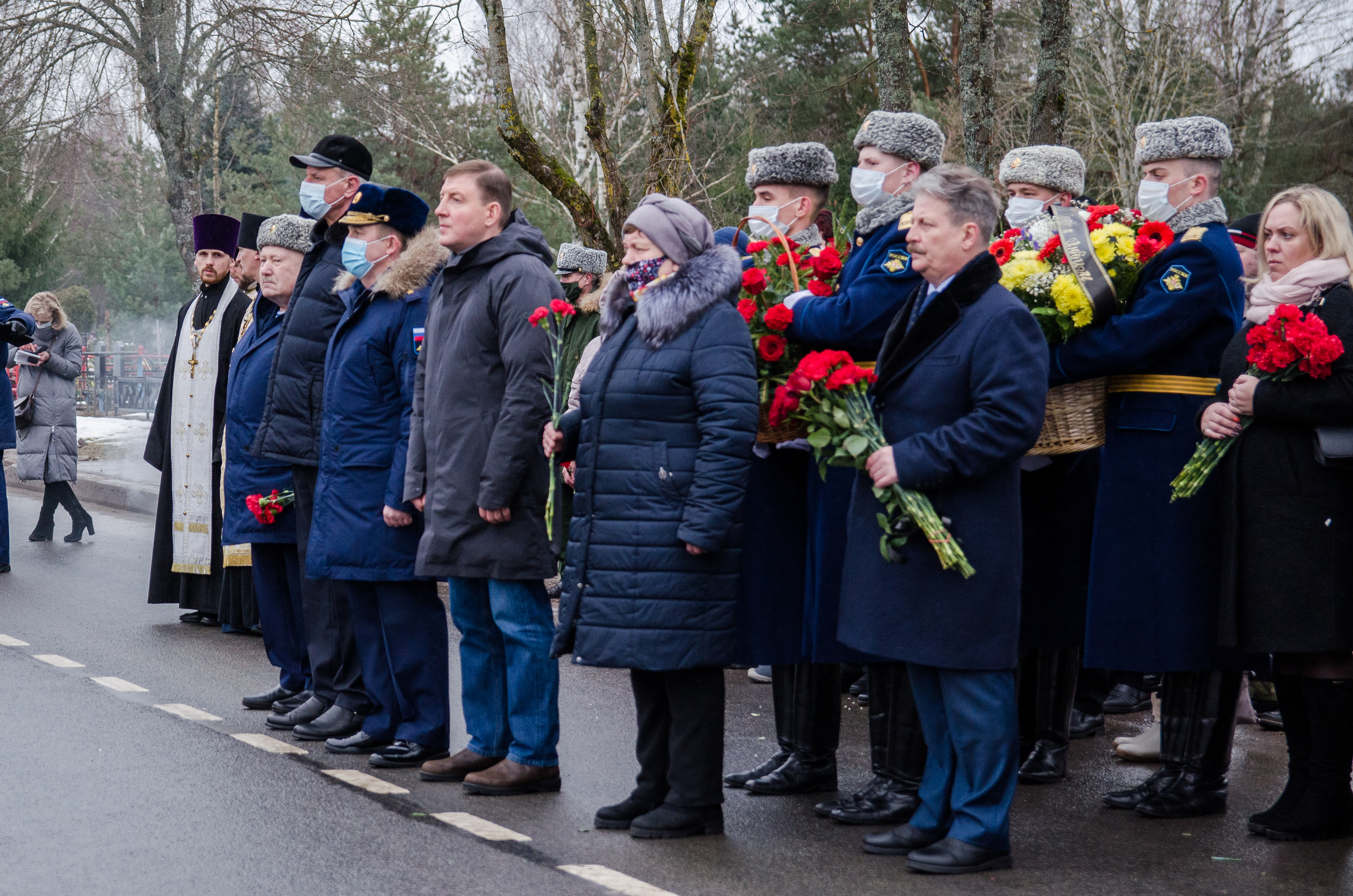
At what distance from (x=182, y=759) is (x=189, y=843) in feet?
3.84

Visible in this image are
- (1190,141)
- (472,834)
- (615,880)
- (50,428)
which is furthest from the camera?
(50,428)

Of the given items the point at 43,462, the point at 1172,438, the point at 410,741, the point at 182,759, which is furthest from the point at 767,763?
the point at 43,462

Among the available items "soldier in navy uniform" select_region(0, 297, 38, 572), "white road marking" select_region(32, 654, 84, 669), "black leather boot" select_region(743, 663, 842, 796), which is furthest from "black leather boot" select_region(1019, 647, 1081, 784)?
"soldier in navy uniform" select_region(0, 297, 38, 572)

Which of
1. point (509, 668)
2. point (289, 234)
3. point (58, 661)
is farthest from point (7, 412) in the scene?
point (509, 668)

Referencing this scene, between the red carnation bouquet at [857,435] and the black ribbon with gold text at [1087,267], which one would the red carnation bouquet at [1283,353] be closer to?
the black ribbon with gold text at [1087,267]

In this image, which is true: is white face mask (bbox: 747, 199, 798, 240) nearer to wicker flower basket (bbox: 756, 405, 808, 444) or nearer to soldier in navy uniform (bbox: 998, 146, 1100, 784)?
wicker flower basket (bbox: 756, 405, 808, 444)

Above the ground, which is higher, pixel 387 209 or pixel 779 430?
pixel 387 209

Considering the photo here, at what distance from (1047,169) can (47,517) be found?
393 inches

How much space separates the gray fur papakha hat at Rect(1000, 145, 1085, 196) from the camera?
612cm

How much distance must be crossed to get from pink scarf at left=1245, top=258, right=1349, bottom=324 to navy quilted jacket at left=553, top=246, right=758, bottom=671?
5.51 ft

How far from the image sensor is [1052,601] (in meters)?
5.75

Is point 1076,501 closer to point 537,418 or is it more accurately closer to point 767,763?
point 767,763

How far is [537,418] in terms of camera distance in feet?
17.7

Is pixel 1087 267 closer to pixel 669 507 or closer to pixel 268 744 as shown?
pixel 669 507
